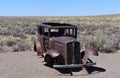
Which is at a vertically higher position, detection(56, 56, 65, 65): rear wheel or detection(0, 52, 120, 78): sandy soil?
detection(56, 56, 65, 65): rear wheel

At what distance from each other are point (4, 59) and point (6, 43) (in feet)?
26.1

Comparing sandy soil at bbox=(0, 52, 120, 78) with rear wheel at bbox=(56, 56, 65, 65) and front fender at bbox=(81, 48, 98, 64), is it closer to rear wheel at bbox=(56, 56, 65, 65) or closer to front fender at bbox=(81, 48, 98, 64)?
rear wheel at bbox=(56, 56, 65, 65)

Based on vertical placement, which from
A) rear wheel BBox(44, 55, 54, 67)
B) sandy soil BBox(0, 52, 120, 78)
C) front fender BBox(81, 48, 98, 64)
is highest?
front fender BBox(81, 48, 98, 64)

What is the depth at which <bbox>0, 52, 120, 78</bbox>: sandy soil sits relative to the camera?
582 inches

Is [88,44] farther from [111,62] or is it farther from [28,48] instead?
[111,62]

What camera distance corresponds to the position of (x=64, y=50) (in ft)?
51.0

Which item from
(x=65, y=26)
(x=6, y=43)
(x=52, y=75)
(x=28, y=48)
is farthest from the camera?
(x=6, y=43)

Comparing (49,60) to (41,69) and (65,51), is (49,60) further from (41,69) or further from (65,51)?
(65,51)

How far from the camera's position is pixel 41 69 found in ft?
52.2

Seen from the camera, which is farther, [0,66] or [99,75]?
[0,66]

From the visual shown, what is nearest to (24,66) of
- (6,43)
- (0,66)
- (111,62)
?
(0,66)

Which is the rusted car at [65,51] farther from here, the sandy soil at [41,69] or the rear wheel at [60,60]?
the sandy soil at [41,69]

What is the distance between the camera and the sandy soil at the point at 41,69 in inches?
582

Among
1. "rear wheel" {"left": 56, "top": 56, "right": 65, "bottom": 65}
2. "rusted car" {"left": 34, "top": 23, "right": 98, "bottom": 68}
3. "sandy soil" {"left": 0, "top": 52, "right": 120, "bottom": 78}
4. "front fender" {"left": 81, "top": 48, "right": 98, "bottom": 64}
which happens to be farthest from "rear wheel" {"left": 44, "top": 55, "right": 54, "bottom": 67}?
"front fender" {"left": 81, "top": 48, "right": 98, "bottom": 64}
